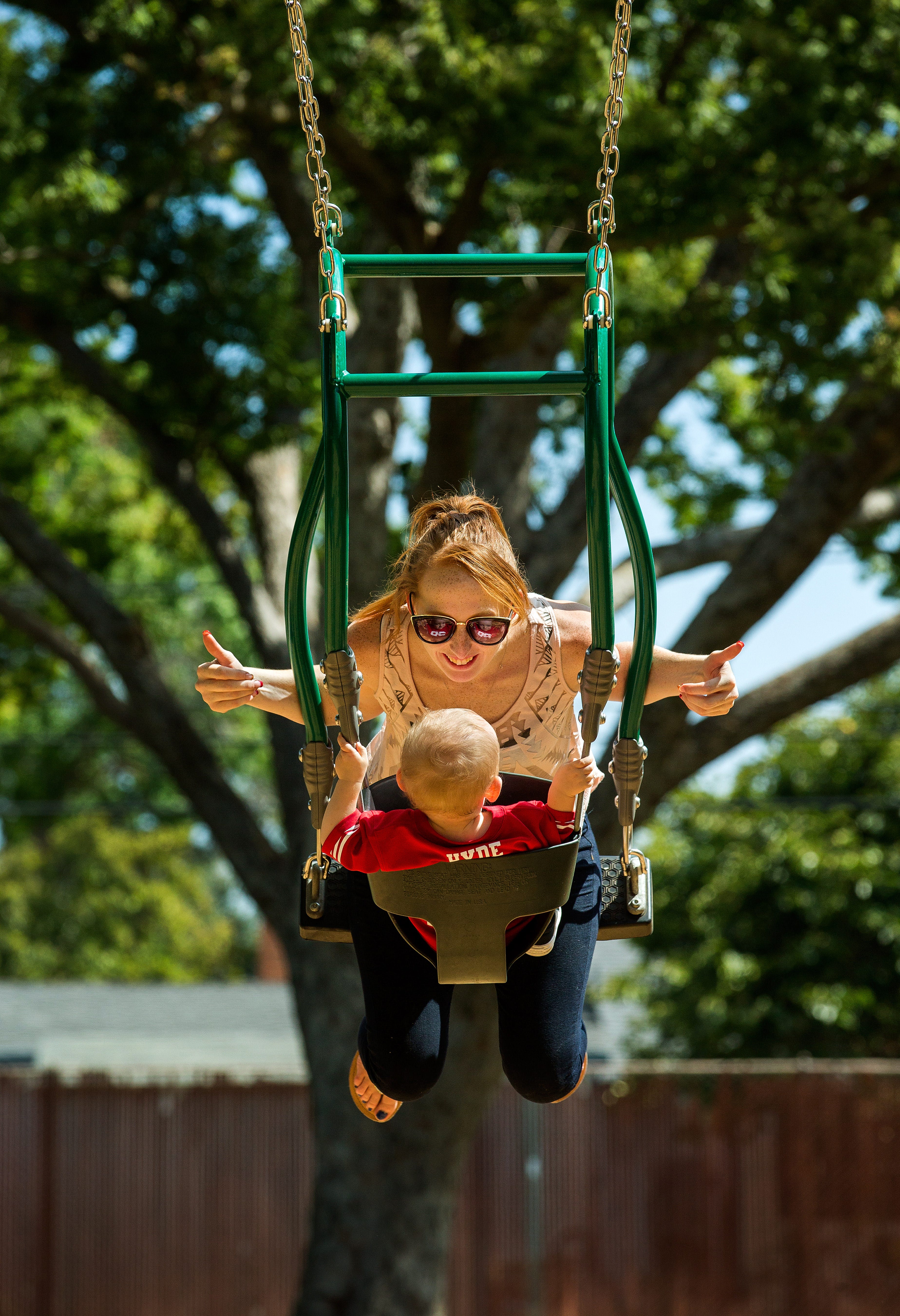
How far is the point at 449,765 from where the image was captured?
2.46 meters

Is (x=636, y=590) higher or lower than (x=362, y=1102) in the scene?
higher

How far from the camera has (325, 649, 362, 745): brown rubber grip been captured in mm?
2693

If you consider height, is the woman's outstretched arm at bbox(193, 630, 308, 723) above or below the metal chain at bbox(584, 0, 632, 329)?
below

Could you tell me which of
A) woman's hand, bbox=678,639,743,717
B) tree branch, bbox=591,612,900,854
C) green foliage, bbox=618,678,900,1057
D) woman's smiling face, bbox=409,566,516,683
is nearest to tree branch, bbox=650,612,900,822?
tree branch, bbox=591,612,900,854

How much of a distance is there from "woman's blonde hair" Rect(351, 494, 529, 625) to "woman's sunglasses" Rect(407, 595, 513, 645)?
0.06 m

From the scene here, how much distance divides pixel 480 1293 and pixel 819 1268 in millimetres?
2304

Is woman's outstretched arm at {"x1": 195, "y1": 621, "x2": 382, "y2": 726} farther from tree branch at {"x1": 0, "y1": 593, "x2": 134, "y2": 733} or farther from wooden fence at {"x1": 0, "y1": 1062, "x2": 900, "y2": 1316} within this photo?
wooden fence at {"x1": 0, "y1": 1062, "x2": 900, "y2": 1316}

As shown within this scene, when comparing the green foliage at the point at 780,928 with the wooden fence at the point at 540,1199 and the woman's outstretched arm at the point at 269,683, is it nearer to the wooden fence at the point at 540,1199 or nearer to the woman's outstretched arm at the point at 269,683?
the wooden fence at the point at 540,1199

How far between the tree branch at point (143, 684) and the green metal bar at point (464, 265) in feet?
17.1

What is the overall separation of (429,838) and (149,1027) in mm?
21090

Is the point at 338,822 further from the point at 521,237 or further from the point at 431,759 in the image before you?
the point at 521,237

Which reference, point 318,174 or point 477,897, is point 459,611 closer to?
point 477,897

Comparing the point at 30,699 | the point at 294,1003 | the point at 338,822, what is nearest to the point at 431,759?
the point at 338,822

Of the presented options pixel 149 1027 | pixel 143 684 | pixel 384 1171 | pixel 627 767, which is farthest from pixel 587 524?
pixel 149 1027
